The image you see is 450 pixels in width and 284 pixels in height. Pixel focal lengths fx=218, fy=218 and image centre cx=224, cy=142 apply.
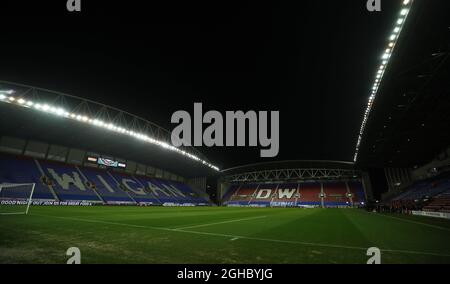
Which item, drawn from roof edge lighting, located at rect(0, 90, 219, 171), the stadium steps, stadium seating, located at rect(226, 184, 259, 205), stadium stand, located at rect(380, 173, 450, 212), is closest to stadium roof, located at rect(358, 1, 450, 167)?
stadium stand, located at rect(380, 173, 450, 212)

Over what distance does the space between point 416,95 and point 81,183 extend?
45.7m

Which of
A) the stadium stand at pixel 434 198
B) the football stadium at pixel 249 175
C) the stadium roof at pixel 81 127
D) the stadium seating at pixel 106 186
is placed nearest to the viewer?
the football stadium at pixel 249 175

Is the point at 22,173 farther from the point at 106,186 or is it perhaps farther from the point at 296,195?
the point at 296,195

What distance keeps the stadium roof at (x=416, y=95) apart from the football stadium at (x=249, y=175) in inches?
4.3

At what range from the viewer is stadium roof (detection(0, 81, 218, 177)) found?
2708 centimetres

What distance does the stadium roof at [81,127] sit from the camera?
27078mm

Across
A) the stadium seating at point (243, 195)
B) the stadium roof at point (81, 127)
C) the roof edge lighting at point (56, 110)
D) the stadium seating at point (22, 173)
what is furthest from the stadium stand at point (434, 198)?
the stadium seating at point (22, 173)

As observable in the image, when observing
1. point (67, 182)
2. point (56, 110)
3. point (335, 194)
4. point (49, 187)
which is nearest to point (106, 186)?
point (67, 182)

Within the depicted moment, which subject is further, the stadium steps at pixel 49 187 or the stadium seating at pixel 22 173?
the stadium steps at pixel 49 187

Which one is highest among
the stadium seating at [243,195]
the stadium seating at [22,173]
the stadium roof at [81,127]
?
the stadium roof at [81,127]

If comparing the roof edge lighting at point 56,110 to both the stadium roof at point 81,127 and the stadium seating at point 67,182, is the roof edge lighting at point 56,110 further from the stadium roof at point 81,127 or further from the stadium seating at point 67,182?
the stadium seating at point 67,182
